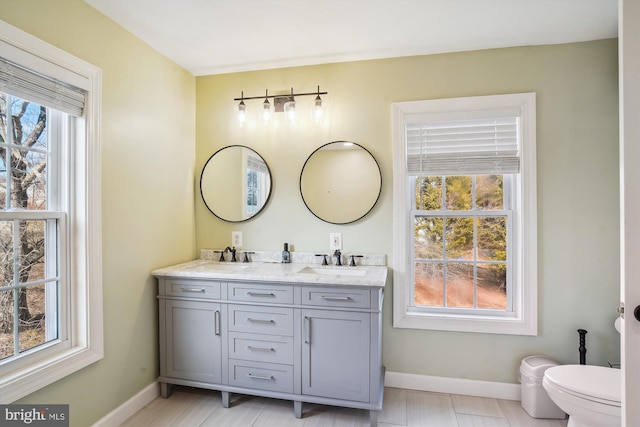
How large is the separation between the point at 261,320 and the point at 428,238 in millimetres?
1360

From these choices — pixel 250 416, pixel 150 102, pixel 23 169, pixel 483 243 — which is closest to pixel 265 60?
pixel 150 102

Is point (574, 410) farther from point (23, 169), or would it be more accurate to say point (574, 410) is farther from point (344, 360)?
point (23, 169)

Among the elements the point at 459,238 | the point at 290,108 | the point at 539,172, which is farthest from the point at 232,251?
the point at 539,172

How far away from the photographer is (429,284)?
263 cm

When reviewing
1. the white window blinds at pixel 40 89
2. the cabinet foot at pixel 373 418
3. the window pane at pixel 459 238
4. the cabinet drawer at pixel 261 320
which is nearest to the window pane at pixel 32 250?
the white window blinds at pixel 40 89

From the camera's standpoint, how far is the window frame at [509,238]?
2.38 meters

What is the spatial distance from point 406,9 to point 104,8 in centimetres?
175

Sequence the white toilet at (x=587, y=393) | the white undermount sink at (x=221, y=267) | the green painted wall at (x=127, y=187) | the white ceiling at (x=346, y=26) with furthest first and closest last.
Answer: the white undermount sink at (x=221, y=267), the white ceiling at (x=346, y=26), the green painted wall at (x=127, y=187), the white toilet at (x=587, y=393)

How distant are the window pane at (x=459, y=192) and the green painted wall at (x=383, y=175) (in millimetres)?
442

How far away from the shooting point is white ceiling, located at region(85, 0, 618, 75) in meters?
2.00

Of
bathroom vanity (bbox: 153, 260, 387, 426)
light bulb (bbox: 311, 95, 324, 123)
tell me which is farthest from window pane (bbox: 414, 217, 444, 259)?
light bulb (bbox: 311, 95, 324, 123)

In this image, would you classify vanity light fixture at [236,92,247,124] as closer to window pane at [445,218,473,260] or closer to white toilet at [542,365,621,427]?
window pane at [445,218,473,260]

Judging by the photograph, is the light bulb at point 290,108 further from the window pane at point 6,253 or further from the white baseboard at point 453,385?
the white baseboard at point 453,385

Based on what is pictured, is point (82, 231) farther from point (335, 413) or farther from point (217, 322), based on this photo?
point (335, 413)
